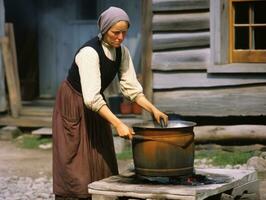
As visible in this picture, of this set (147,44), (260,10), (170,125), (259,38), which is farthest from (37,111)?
(170,125)

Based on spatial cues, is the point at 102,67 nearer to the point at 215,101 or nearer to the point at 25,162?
the point at 215,101

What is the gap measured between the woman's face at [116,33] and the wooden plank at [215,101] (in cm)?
434

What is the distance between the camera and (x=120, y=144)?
9.91m

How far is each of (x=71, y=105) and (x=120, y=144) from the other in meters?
4.53

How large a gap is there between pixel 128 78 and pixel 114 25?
2.08ft

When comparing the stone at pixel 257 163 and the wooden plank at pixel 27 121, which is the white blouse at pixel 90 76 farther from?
the wooden plank at pixel 27 121

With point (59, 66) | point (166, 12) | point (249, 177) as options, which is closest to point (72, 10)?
point (59, 66)

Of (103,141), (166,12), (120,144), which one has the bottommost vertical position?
(120,144)

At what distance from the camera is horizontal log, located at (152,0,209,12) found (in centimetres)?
928

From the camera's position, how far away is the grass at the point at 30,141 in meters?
10.5

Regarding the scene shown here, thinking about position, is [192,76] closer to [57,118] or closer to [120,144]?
[120,144]

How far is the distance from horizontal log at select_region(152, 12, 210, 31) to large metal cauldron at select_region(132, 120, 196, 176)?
4204 mm

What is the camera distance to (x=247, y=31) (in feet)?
30.3

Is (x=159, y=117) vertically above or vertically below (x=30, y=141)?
above
